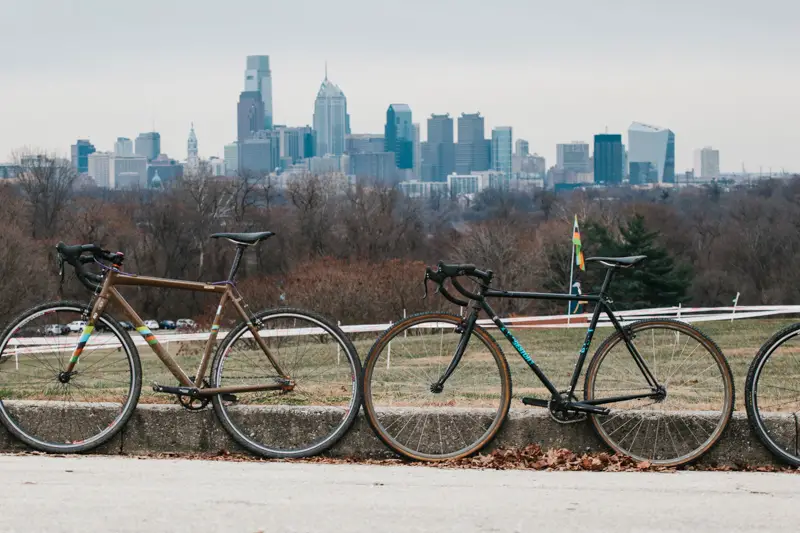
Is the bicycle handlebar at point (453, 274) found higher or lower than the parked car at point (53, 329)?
higher

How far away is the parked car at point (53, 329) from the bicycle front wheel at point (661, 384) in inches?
119

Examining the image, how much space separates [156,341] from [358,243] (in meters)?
82.9

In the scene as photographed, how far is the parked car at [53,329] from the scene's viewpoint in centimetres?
686

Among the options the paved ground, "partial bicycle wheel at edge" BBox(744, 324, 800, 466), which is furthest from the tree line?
the paved ground

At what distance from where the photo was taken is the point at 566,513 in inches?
215

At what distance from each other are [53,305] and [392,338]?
1987 millimetres

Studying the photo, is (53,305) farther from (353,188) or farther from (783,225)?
(353,188)

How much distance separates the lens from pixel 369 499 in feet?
18.7

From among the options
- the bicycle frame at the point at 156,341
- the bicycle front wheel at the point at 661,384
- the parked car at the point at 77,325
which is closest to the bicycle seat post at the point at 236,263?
the bicycle frame at the point at 156,341

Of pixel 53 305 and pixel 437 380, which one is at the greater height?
pixel 53 305

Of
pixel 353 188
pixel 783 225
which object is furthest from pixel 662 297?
pixel 353 188

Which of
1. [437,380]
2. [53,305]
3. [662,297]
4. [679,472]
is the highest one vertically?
[53,305]

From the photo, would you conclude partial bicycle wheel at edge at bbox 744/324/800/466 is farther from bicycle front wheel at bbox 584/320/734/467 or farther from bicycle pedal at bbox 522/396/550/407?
bicycle pedal at bbox 522/396/550/407

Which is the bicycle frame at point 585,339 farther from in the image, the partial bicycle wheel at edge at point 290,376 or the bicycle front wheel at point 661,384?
the partial bicycle wheel at edge at point 290,376
